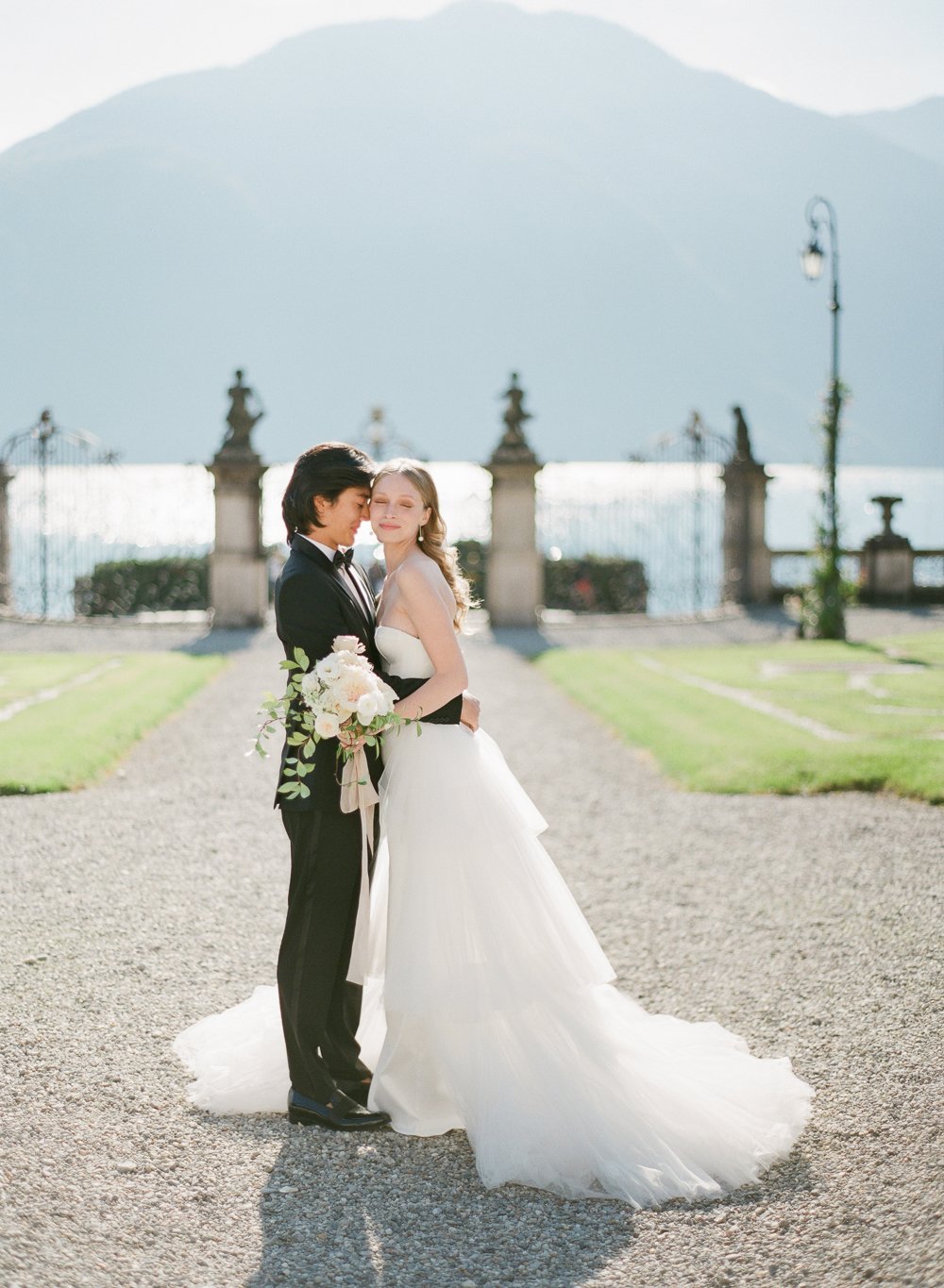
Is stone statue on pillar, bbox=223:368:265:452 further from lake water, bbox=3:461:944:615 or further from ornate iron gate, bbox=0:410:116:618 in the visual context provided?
ornate iron gate, bbox=0:410:116:618

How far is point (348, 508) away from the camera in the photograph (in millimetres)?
4195

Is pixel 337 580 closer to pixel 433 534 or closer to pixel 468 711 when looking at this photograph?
pixel 433 534

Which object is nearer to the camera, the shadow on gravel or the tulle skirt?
the shadow on gravel

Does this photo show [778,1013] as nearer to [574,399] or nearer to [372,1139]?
[372,1139]

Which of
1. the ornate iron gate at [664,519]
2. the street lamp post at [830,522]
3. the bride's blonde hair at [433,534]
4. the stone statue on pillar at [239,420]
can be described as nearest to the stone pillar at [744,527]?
the ornate iron gate at [664,519]

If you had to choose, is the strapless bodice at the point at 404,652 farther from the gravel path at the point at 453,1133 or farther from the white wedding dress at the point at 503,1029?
the gravel path at the point at 453,1133

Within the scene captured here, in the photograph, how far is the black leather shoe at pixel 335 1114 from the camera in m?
4.11

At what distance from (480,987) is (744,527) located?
23.2 meters

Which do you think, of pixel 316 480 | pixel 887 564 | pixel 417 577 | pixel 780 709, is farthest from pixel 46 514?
pixel 417 577

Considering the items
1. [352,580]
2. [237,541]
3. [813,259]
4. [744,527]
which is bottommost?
[352,580]

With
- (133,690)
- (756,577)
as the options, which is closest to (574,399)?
(756,577)

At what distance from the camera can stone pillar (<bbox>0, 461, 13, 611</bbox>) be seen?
998 inches

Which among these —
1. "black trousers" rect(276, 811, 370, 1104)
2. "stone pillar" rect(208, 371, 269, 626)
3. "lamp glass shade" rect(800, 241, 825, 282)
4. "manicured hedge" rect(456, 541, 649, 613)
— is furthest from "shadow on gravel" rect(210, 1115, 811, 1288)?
"manicured hedge" rect(456, 541, 649, 613)

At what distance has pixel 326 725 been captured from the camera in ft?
12.5
